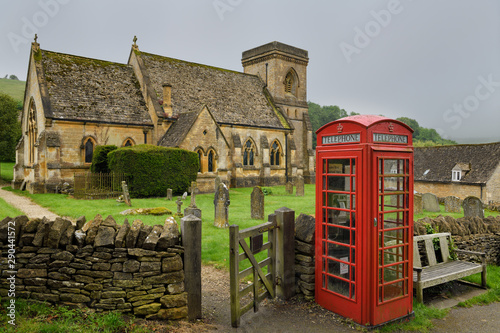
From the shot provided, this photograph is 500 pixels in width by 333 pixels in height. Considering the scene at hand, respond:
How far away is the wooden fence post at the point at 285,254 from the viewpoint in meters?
6.12

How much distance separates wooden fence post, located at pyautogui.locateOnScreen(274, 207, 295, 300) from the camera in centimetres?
612

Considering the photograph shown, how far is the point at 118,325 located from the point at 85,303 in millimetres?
653

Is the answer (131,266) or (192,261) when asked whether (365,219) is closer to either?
(192,261)

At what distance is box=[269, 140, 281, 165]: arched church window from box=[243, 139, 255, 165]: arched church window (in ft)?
7.92

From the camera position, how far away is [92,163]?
2369 cm

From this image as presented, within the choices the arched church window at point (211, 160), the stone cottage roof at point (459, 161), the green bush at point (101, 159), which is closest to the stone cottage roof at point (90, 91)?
the green bush at point (101, 159)

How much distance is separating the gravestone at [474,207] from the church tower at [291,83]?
23.8 meters

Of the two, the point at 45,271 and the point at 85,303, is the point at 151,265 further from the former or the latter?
the point at 45,271

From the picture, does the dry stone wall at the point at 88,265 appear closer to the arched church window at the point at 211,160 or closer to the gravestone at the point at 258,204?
the gravestone at the point at 258,204

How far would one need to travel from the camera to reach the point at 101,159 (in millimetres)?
23141

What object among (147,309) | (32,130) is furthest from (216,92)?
(147,309)

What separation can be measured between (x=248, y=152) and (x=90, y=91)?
14601 millimetres

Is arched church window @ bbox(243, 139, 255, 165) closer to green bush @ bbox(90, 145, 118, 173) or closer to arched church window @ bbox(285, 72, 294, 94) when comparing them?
arched church window @ bbox(285, 72, 294, 94)

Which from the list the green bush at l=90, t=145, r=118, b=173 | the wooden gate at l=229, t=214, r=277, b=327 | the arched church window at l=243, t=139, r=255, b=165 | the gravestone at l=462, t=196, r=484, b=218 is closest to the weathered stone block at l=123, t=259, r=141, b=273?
the wooden gate at l=229, t=214, r=277, b=327
